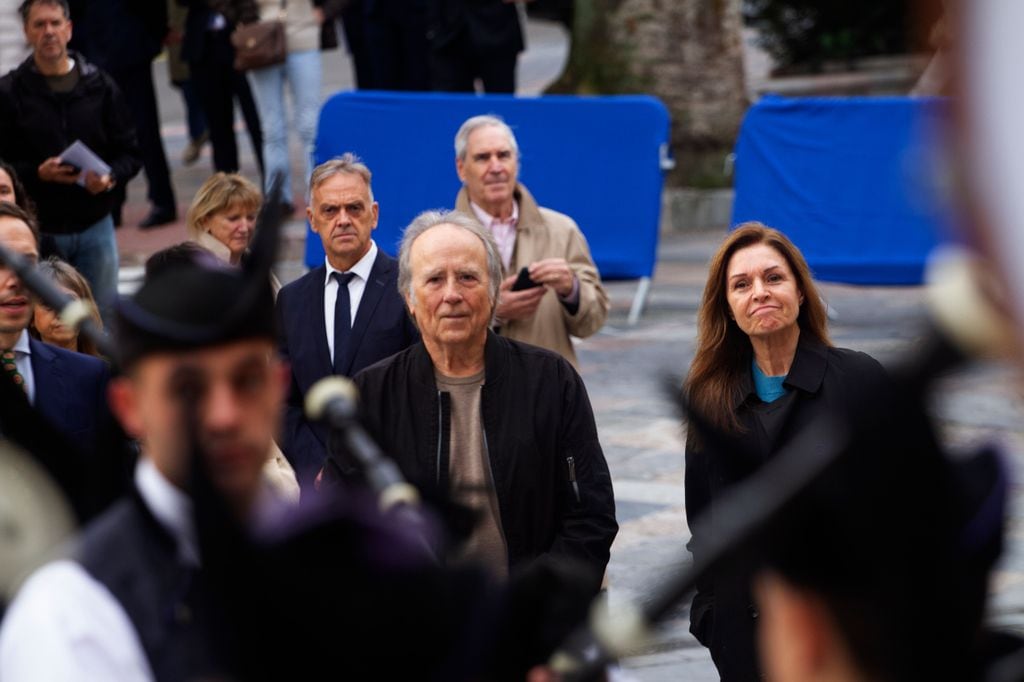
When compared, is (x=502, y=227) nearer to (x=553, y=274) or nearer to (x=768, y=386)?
(x=553, y=274)

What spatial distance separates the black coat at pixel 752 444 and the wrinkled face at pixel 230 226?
8.79 ft

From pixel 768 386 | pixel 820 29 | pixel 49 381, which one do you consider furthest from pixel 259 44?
pixel 820 29

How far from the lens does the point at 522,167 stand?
416 inches

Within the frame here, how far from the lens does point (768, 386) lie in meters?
4.62

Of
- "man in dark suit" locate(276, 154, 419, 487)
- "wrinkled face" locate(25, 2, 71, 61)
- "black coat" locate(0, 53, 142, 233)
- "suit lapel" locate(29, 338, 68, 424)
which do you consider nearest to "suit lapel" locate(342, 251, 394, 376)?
"man in dark suit" locate(276, 154, 419, 487)

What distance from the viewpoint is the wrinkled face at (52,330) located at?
18.2 ft

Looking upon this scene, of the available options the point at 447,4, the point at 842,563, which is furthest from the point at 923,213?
the point at 447,4

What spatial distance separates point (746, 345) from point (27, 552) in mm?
2659

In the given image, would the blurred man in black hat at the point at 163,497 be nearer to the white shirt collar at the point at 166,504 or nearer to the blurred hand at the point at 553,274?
the white shirt collar at the point at 166,504

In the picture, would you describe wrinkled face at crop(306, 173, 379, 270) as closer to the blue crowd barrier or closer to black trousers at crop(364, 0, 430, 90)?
the blue crowd barrier

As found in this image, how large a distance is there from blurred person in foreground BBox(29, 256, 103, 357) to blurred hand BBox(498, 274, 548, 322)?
4.53ft

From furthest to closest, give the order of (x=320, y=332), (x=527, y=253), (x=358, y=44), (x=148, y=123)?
(x=358, y=44), (x=148, y=123), (x=527, y=253), (x=320, y=332)

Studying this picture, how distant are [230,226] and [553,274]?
1.39m

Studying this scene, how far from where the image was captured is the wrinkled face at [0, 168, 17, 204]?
6.59m
